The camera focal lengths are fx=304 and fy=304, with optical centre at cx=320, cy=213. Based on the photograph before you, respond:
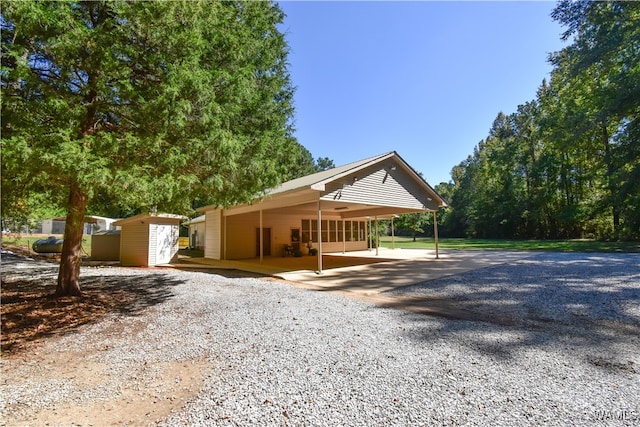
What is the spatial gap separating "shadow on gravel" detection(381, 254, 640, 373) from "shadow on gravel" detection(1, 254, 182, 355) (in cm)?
549

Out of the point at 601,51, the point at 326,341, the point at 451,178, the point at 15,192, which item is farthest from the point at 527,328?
the point at 451,178

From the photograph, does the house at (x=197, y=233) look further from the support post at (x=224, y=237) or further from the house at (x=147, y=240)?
the house at (x=147, y=240)

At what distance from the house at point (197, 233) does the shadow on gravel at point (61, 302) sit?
13.7 metres

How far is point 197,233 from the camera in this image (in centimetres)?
2484

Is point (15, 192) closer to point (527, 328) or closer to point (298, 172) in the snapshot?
point (527, 328)

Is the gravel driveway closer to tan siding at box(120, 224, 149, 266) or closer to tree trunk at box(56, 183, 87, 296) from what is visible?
tree trunk at box(56, 183, 87, 296)

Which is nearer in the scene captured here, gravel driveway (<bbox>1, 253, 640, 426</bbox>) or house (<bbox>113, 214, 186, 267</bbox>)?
gravel driveway (<bbox>1, 253, 640, 426</bbox>)

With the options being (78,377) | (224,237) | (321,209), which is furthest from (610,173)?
(78,377)

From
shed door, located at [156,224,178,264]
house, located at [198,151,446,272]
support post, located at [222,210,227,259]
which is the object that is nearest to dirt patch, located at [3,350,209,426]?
house, located at [198,151,446,272]

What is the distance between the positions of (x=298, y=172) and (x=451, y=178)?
4724 centimetres

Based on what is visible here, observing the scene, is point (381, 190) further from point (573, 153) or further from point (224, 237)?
point (573, 153)

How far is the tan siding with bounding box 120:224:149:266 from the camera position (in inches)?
530

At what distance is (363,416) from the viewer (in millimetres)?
2486

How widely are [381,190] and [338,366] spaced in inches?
400
